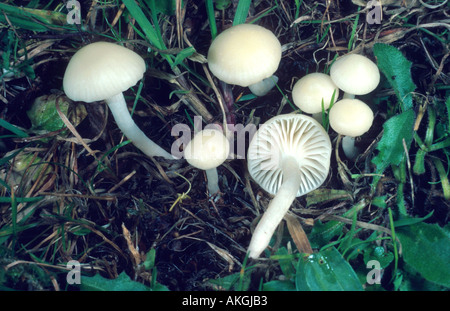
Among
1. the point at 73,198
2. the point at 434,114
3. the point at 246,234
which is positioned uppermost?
the point at 434,114

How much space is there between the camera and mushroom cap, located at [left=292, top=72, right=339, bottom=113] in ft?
6.84

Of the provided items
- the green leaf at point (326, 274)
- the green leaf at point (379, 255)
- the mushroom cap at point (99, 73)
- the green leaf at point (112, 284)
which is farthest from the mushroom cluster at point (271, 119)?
the green leaf at point (112, 284)

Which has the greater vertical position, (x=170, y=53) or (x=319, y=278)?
(x=170, y=53)

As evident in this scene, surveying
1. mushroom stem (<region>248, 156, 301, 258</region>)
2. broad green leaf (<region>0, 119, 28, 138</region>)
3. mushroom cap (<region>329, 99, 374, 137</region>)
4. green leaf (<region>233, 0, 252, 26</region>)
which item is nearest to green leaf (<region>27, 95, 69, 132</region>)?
broad green leaf (<region>0, 119, 28, 138</region>)

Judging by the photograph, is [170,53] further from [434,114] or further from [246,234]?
[434,114]

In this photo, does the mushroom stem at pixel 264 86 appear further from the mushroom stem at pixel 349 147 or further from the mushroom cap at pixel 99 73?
the mushroom cap at pixel 99 73

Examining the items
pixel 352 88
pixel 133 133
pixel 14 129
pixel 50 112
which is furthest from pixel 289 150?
pixel 14 129

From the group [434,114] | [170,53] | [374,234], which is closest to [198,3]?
[170,53]

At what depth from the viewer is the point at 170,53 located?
2021 millimetres

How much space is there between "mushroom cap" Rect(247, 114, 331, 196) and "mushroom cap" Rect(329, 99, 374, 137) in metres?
0.11

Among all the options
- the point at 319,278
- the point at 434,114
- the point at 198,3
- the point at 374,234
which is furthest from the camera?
the point at 198,3

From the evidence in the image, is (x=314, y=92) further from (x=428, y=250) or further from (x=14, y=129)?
(x=14, y=129)

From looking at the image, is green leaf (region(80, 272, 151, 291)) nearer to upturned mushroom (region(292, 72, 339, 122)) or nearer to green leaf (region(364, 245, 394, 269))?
green leaf (region(364, 245, 394, 269))
